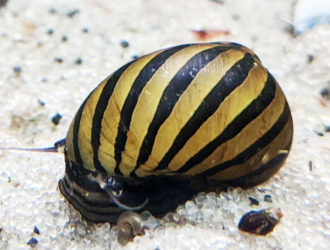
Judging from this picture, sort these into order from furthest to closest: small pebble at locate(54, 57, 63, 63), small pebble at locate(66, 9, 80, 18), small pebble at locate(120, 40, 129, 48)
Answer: small pebble at locate(66, 9, 80, 18) < small pebble at locate(120, 40, 129, 48) < small pebble at locate(54, 57, 63, 63)

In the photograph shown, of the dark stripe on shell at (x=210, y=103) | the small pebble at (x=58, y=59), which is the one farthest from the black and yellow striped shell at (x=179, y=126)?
the small pebble at (x=58, y=59)

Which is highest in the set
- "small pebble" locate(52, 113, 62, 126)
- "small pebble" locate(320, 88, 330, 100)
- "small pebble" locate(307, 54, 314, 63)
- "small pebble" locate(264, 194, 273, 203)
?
"small pebble" locate(307, 54, 314, 63)

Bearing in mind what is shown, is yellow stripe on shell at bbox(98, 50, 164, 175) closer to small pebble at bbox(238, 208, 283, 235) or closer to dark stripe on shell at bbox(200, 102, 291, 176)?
dark stripe on shell at bbox(200, 102, 291, 176)

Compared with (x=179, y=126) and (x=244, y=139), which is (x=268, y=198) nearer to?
(x=244, y=139)

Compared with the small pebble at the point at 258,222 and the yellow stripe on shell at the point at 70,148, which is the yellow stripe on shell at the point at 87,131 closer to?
the yellow stripe on shell at the point at 70,148

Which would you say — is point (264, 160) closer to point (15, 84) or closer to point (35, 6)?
point (15, 84)

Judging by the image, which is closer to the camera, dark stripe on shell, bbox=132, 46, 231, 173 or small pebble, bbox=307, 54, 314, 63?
dark stripe on shell, bbox=132, 46, 231, 173

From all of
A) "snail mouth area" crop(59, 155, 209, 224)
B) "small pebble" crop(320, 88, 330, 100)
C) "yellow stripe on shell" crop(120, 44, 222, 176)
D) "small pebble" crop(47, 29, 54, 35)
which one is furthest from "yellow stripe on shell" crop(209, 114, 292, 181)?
"small pebble" crop(47, 29, 54, 35)
